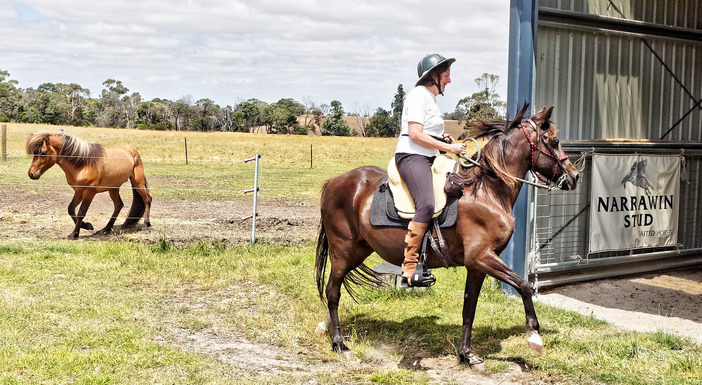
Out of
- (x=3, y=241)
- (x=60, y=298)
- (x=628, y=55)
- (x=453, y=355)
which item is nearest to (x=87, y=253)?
(x=3, y=241)

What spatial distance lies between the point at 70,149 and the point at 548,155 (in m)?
8.80

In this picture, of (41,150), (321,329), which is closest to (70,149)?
(41,150)

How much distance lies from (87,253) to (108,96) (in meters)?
112

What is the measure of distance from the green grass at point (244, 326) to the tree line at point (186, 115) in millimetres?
62119

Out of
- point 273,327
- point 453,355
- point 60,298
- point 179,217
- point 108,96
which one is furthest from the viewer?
point 108,96

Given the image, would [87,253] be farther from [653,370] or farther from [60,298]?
[653,370]

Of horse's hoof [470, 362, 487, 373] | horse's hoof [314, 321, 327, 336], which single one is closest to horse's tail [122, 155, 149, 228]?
horse's hoof [314, 321, 327, 336]

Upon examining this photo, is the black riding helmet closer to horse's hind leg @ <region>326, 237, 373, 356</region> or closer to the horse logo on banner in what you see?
horse's hind leg @ <region>326, 237, 373, 356</region>

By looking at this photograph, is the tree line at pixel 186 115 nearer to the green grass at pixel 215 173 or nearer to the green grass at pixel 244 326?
the green grass at pixel 215 173

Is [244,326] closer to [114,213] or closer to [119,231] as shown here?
[119,231]

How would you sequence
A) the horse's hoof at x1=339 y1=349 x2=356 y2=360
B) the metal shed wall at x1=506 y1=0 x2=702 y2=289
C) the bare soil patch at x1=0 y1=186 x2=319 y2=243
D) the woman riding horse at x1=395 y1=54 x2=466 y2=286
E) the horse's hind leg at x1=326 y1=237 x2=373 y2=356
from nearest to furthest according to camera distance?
the woman riding horse at x1=395 y1=54 x2=466 y2=286, the horse's hoof at x1=339 y1=349 x2=356 y2=360, the horse's hind leg at x1=326 y1=237 x2=373 y2=356, the metal shed wall at x1=506 y1=0 x2=702 y2=289, the bare soil patch at x1=0 y1=186 x2=319 y2=243

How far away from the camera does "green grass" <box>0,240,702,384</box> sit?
501 centimetres

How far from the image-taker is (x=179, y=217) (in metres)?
13.0

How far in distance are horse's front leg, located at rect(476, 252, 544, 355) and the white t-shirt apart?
3.28 ft
